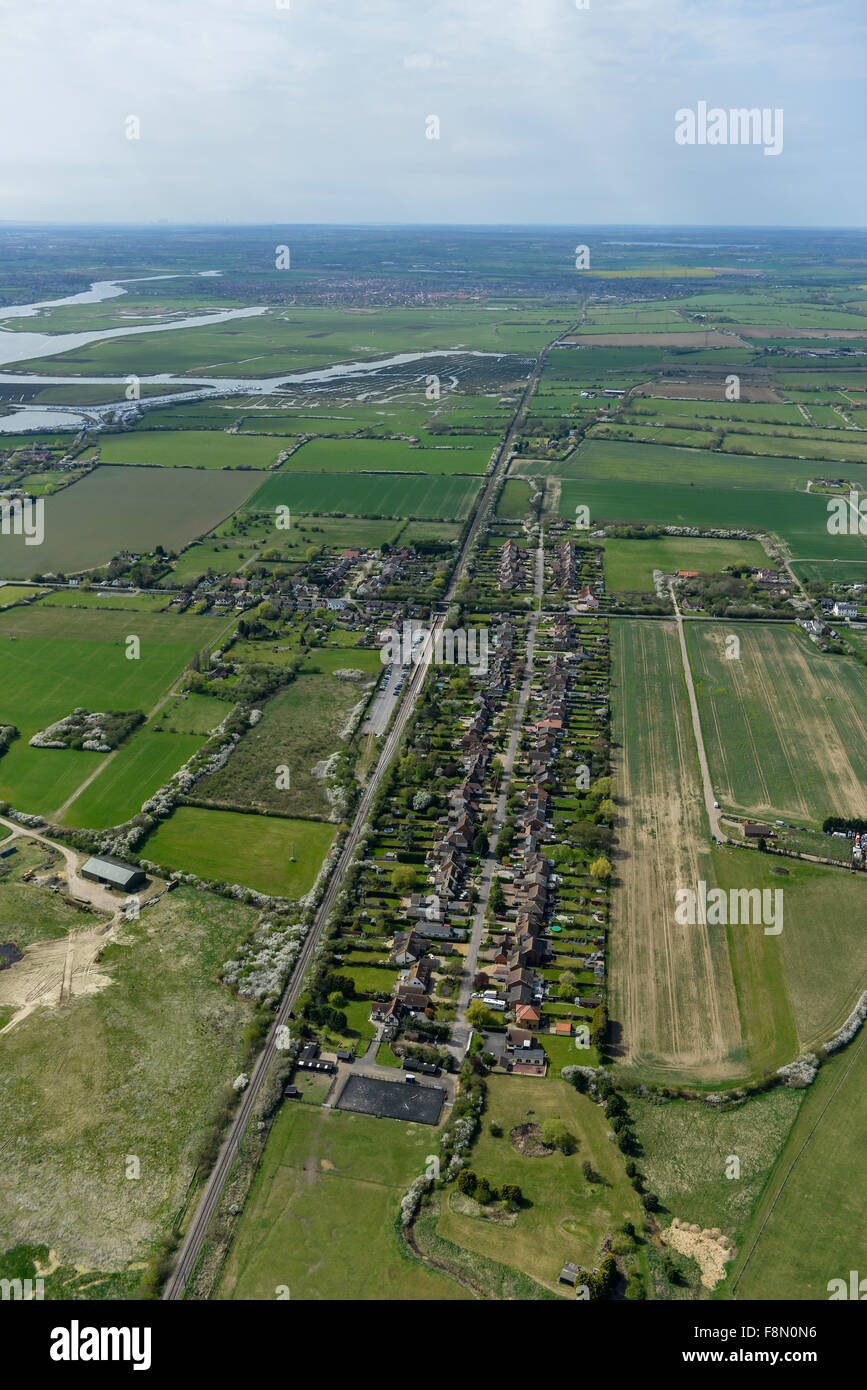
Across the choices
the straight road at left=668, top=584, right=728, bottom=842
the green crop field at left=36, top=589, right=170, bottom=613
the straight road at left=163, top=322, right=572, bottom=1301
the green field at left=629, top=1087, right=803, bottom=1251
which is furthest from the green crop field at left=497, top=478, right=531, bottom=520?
the green field at left=629, top=1087, right=803, bottom=1251

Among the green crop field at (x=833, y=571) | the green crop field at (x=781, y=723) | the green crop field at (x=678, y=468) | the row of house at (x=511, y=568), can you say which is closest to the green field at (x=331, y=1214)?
the green crop field at (x=781, y=723)

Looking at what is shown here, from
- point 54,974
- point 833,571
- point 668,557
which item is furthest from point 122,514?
point 833,571

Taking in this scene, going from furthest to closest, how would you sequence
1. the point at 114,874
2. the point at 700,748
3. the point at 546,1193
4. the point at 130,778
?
1. the point at 700,748
2. the point at 130,778
3. the point at 114,874
4. the point at 546,1193

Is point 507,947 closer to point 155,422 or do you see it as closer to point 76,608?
point 76,608

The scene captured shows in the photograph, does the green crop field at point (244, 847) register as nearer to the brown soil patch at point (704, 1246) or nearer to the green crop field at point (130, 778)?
the green crop field at point (130, 778)

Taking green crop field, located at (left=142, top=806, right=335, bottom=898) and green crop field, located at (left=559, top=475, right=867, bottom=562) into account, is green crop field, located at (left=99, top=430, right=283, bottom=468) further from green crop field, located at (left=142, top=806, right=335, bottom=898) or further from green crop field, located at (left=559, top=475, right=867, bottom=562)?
green crop field, located at (left=142, top=806, right=335, bottom=898)

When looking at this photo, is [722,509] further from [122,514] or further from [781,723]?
[122,514]
